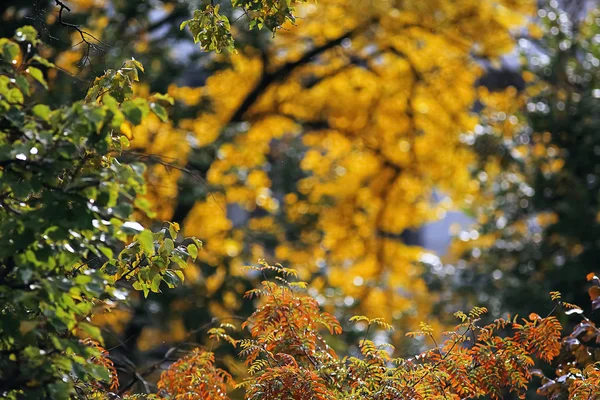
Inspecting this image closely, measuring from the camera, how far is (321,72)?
40.2 ft

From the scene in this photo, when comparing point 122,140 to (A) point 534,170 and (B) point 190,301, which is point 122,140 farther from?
(A) point 534,170

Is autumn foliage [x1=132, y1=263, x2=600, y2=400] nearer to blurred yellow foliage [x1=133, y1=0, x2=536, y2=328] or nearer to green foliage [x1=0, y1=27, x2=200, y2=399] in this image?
green foliage [x1=0, y1=27, x2=200, y2=399]

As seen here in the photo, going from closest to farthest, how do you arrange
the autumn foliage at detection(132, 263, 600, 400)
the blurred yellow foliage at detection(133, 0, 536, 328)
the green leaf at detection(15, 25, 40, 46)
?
the green leaf at detection(15, 25, 40, 46)
the autumn foliage at detection(132, 263, 600, 400)
the blurred yellow foliage at detection(133, 0, 536, 328)

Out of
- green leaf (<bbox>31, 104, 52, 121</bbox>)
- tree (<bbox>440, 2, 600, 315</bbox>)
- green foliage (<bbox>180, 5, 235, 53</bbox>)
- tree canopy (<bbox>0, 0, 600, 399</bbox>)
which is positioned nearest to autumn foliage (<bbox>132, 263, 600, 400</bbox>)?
tree canopy (<bbox>0, 0, 600, 399</bbox>)

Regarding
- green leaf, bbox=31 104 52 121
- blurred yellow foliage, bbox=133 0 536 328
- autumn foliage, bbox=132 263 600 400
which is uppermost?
green leaf, bbox=31 104 52 121

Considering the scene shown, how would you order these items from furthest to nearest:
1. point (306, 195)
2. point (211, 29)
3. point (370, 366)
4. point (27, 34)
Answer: point (306, 195) < point (370, 366) < point (211, 29) < point (27, 34)

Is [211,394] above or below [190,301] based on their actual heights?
above

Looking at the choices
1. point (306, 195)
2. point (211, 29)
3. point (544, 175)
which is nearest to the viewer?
point (211, 29)

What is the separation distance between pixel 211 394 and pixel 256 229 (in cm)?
714

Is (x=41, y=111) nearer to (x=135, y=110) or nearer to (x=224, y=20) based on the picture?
(x=135, y=110)

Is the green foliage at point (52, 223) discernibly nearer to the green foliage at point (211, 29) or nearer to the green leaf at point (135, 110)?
the green leaf at point (135, 110)

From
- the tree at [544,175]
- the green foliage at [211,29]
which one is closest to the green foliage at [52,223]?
the green foliage at [211,29]

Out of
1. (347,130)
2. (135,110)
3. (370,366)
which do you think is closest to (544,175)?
(347,130)

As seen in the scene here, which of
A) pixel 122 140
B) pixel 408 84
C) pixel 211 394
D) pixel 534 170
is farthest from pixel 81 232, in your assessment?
pixel 408 84
